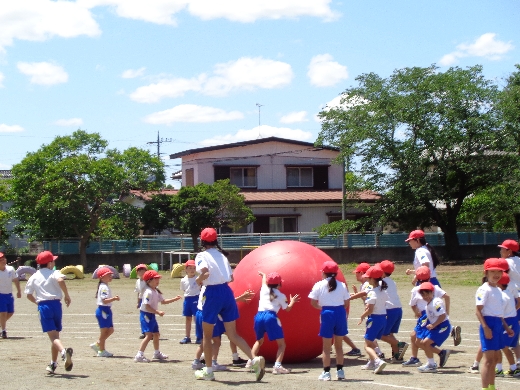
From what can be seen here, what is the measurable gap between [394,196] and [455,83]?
617 cm

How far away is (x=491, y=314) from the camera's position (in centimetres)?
908

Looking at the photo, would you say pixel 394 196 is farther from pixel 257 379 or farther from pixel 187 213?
pixel 257 379

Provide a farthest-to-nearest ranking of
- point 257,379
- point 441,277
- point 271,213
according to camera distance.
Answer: point 271,213 < point 441,277 < point 257,379

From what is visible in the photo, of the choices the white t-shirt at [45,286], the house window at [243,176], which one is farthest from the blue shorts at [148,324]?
the house window at [243,176]

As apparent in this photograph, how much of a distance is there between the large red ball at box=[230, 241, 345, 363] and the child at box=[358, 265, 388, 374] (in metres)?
0.65

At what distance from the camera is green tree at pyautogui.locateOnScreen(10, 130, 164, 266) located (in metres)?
37.8

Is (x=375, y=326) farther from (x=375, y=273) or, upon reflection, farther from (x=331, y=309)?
(x=331, y=309)

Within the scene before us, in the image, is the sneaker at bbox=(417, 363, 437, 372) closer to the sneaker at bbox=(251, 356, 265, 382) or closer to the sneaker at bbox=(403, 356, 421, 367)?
the sneaker at bbox=(403, 356, 421, 367)

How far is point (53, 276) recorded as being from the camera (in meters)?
11.3

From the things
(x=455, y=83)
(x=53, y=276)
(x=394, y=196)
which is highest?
(x=455, y=83)

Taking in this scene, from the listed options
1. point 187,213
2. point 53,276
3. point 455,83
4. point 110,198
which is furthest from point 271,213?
point 53,276

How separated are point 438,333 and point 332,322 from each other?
1.63 m

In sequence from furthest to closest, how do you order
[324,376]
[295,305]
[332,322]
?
[295,305], [332,322], [324,376]

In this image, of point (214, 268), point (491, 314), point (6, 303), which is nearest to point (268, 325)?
point (214, 268)
